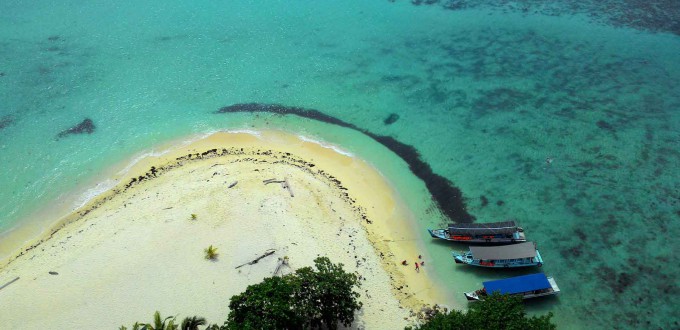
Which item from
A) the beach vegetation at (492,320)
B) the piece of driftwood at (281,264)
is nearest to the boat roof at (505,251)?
the beach vegetation at (492,320)

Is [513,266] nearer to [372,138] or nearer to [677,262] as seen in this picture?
[677,262]

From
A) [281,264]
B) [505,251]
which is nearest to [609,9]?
[505,251]

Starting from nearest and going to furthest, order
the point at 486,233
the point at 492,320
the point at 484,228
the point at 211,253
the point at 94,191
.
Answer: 1. the point at 492,320
2. the point at 211,253
3. the point at 486,233
4. the point at 484,228
5. the point at 94,191

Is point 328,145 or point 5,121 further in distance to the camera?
point 5,121

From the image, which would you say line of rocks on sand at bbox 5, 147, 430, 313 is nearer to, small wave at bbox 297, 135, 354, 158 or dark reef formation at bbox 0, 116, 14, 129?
small wave at bbox 297, 135, 354, 158

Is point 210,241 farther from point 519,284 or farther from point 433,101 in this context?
point 433,101

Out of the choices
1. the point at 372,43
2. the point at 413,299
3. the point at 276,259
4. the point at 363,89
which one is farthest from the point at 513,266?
the point at 372,43
